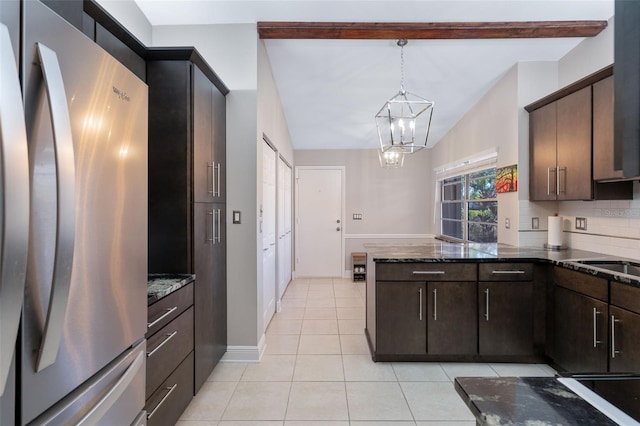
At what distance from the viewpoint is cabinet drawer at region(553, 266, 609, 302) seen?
210 centimetres

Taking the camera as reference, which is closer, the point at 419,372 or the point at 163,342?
the point at 163,342

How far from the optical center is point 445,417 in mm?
2014

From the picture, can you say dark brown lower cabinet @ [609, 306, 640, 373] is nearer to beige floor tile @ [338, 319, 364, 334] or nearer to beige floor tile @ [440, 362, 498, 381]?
beige floor tile @ [440, 362, 498, 381]

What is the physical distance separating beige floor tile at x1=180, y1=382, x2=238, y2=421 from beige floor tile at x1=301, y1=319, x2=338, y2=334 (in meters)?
1.16

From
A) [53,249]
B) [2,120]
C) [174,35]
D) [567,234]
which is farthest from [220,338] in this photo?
[567,234]

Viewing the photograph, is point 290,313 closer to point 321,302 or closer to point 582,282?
point 321,302

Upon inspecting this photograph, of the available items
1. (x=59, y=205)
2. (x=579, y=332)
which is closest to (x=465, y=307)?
(x=579, y=332)

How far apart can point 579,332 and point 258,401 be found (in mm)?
2229

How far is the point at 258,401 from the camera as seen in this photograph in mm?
2191

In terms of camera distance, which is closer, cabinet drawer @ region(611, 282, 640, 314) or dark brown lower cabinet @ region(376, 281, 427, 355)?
cabinet drawer @ region(611, 282, 640, 314)

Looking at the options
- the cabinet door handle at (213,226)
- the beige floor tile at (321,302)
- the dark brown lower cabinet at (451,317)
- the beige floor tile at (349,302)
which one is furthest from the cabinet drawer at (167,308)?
the beige floor tile at (349,302)

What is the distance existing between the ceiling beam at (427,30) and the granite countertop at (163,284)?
210 centimetres

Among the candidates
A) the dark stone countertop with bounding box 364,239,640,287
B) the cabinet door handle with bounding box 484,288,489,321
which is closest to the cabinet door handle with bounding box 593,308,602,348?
the dark stone countertop with bounding box 364,239,640,287

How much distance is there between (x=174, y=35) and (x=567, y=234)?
397 cm
